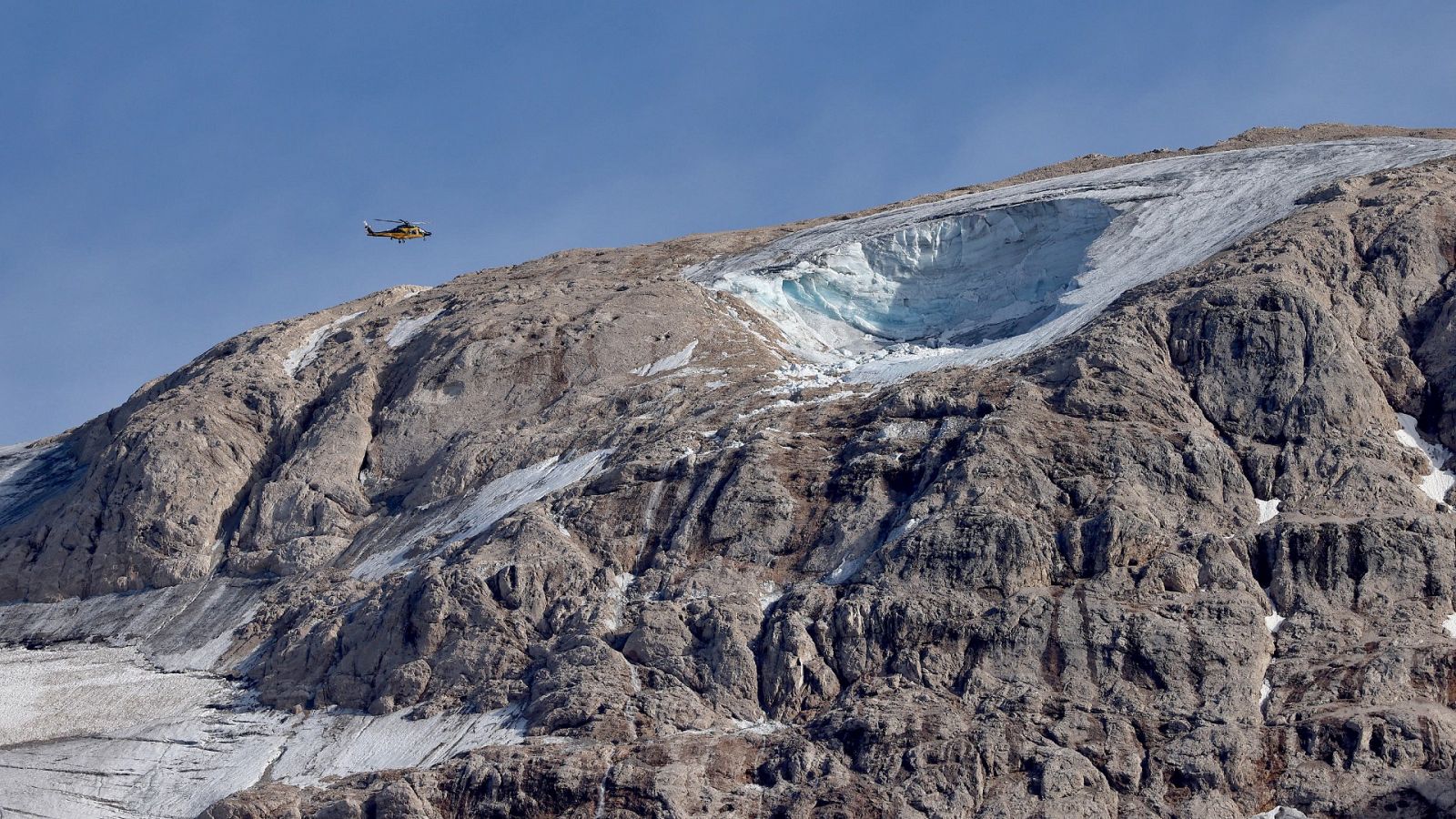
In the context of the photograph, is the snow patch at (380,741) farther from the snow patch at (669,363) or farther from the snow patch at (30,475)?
the snow patch at (30,475)

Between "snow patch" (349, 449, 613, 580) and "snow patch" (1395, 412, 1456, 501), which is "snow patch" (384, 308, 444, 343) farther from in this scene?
"snow patch" (1395, 412, 1456, 501)

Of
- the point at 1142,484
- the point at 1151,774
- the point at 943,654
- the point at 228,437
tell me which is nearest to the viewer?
the point at 1151,774

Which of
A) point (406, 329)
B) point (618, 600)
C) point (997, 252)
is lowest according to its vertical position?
point (618, 600)

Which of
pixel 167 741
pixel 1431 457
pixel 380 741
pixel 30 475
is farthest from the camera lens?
pixel 30 475

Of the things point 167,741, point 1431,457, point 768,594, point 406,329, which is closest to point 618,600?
point 768,594

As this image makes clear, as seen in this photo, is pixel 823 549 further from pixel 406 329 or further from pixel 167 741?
pixel 406 329

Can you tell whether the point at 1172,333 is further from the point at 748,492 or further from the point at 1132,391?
the point at 748,492

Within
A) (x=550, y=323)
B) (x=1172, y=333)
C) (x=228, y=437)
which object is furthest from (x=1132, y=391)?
(x=228, y=437)
